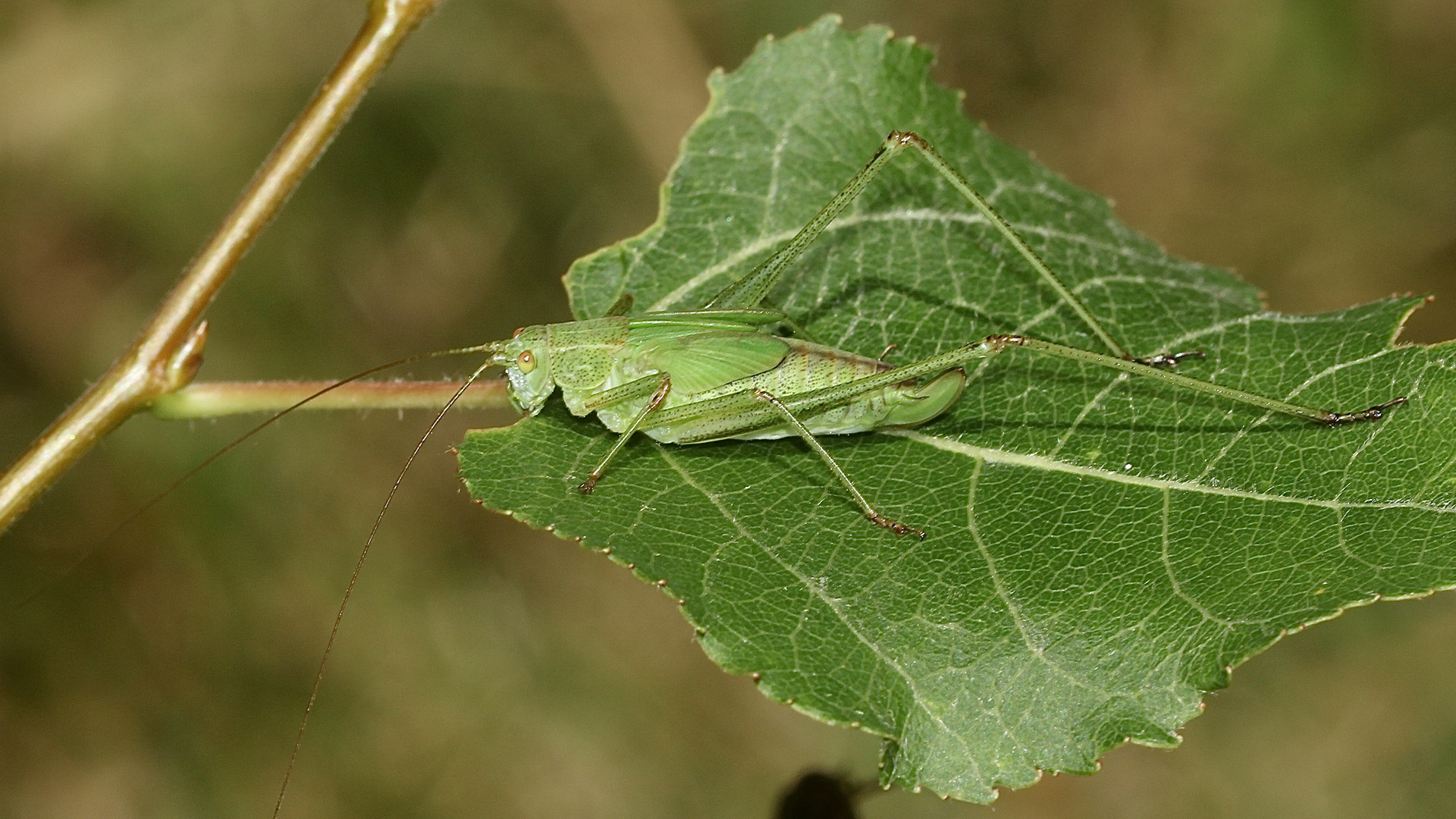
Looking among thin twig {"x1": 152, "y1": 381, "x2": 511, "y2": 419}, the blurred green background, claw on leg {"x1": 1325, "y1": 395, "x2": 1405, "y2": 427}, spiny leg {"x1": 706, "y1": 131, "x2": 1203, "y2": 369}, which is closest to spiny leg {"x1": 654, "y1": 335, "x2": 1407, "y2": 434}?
claw on leg {"x1": 1325, "y1": 395, "x2": 1405, "y2": 427}

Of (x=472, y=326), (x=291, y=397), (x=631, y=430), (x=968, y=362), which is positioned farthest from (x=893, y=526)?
(x=472, y=326)

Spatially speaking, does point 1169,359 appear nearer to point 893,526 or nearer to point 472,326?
point 893,526

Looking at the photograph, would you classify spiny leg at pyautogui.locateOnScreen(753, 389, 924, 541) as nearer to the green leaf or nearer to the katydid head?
the green leaf

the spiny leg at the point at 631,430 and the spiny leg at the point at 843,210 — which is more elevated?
the spiny leg at the point at 843,210

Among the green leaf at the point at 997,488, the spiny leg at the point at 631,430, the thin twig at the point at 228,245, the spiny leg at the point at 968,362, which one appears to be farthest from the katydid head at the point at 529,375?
the thin twig at the point at 228,245

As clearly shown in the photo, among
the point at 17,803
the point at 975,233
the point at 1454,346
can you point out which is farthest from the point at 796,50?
the point at 17,803

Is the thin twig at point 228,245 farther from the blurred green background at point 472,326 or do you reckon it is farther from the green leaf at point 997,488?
the blurred green background at point 472,326

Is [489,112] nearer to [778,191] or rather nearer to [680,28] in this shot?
[680,28]
